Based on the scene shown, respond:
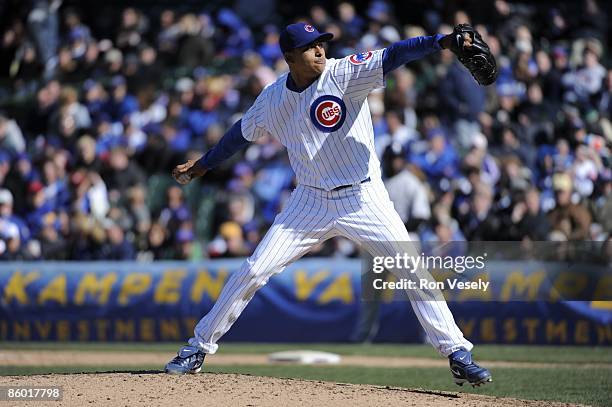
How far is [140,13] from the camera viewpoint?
18203 millimetres

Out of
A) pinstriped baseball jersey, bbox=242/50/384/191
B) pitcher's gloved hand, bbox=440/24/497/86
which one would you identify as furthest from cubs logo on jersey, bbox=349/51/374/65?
pitcher's gloved hand, bbox=440/24/497/86

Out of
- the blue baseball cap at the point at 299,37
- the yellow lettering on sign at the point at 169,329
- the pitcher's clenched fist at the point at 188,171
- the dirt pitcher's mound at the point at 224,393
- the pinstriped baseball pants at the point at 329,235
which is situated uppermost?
the blue baseball cap at the point at 299,37

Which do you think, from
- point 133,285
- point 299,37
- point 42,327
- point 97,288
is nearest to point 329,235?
point 299,37

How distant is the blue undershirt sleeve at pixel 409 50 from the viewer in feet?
19.5

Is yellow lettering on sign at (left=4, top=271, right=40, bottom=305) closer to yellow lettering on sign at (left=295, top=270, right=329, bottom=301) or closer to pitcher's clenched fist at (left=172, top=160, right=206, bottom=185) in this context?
yellow lettering on sign at (left=295, top=270, right=329, bottom=301)

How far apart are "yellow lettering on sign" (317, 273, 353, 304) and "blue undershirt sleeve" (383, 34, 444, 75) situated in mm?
5909

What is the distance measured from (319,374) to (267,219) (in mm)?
4708

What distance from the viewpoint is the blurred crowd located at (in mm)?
12328

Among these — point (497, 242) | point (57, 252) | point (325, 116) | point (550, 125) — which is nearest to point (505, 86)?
point (550, 125)

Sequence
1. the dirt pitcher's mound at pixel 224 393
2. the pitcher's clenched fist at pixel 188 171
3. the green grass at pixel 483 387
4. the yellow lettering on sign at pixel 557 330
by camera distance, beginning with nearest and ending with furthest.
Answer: the dirt pitcher's mound at pixel 224 393 → the pitcher's clenched fist at pixel 188 171 → the green grass at pixel 483 387 → the yellow lettering on sign at pixel 557 330

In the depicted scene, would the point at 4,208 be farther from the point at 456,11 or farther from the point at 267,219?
the point at 456,11

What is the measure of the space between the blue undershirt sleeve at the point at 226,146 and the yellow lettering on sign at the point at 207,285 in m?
5.08

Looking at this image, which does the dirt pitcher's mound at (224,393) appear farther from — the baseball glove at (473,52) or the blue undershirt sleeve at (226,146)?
the baseball glove at (473,52)

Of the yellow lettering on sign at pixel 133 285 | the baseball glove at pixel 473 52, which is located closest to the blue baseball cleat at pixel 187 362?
the baseball glove at pixel 473 52
